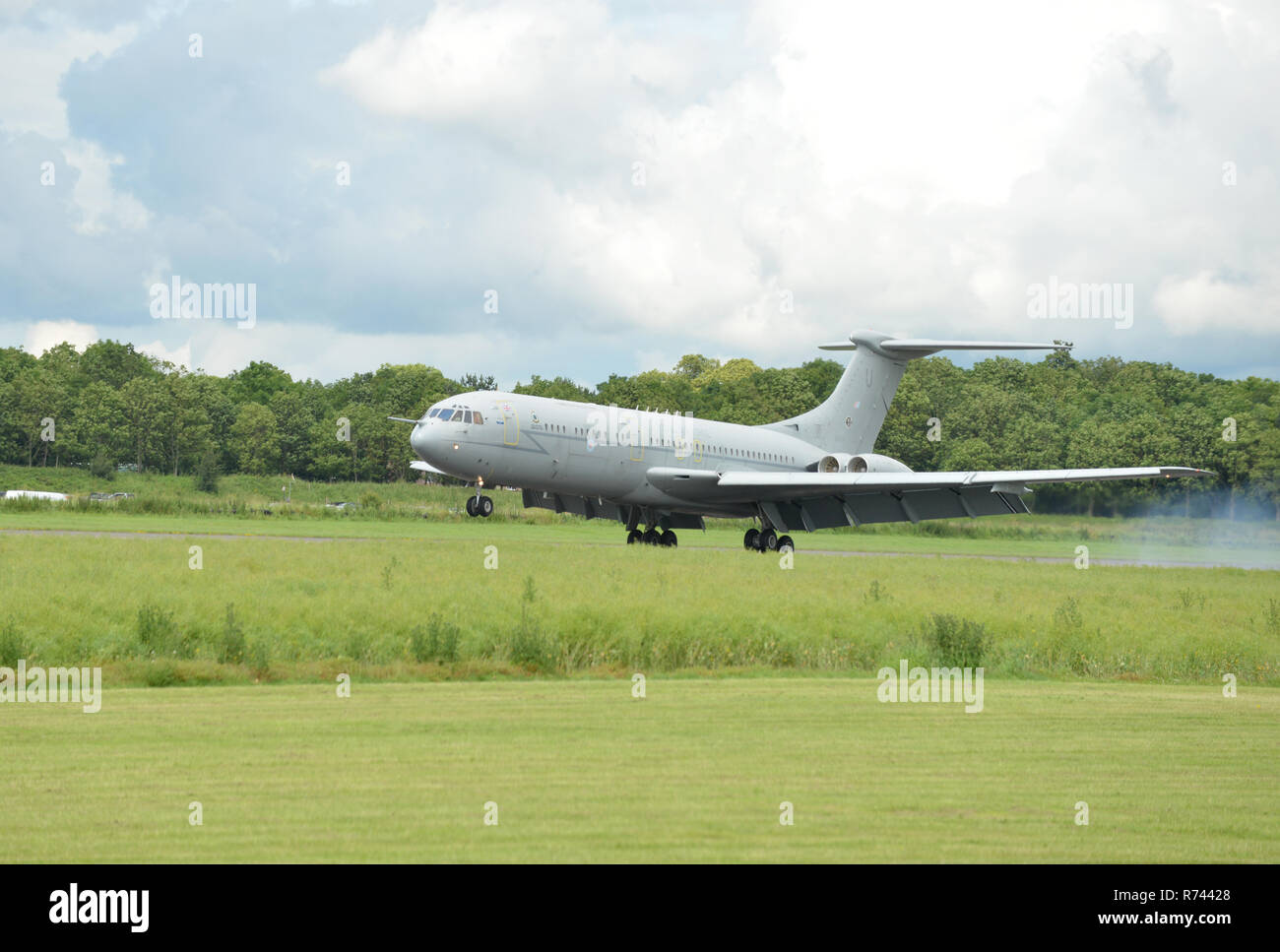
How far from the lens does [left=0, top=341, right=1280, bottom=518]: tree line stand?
106 m

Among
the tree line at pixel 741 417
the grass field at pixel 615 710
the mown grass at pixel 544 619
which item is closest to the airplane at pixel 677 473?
the grass field at pixel 615 710

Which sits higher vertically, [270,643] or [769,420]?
[769,420]

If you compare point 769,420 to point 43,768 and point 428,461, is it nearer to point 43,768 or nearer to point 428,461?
point 428,461

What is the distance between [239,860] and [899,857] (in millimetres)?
5310

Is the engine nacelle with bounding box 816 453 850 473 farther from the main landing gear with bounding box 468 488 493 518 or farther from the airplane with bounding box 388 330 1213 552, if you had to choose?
the main landing gear with bounding box 468 488 493 518

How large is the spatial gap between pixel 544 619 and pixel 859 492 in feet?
84.2

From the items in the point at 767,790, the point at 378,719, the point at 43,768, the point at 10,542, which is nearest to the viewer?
the point at 767,790

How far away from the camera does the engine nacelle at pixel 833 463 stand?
5759 centimetres

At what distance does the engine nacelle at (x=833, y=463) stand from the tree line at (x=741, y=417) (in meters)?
40.4

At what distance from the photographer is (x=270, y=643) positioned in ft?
88.6

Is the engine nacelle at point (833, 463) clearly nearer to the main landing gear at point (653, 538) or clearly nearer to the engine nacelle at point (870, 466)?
the engine nacelle at point (870, 466)

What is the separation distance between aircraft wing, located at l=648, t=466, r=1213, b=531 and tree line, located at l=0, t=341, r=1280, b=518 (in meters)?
43.2

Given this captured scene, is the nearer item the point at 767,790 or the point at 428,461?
the point at 767,790
